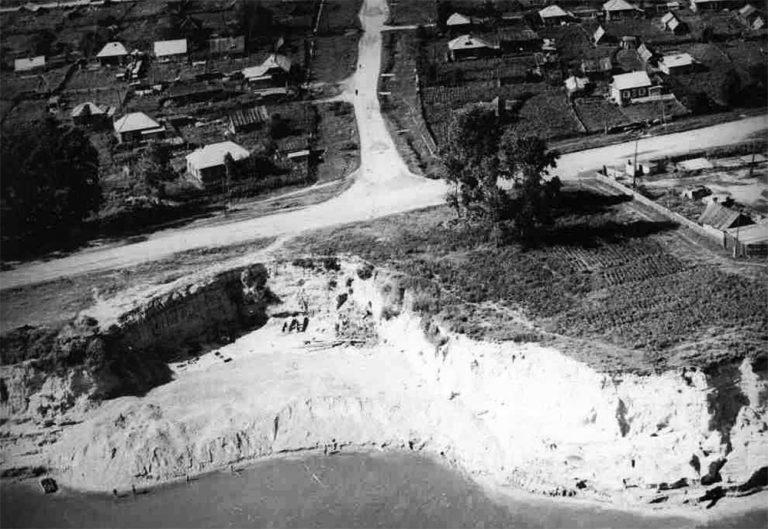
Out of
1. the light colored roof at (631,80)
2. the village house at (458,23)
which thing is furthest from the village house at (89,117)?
the light colored roof at (631,80)

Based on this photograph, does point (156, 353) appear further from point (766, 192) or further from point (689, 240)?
point (766, 192)

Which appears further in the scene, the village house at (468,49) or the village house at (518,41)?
the village house at (518,41)

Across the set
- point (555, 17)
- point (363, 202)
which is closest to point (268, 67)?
point (363, 202)

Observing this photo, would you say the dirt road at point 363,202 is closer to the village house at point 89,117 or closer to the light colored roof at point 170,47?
the light colored roof at point 170,47

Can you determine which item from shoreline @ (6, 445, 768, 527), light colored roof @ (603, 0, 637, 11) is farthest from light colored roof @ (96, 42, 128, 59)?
shoreline @ (6, 445, 768, 527)

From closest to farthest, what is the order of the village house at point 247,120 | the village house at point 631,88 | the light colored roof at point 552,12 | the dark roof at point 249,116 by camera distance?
the village house at point 247,120 < the dark roof at point 249,116 < the village house at point 631,88 < the light colored roof at point 552,12

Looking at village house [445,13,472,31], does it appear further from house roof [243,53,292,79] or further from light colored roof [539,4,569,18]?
house roof [243,53,292,79]
